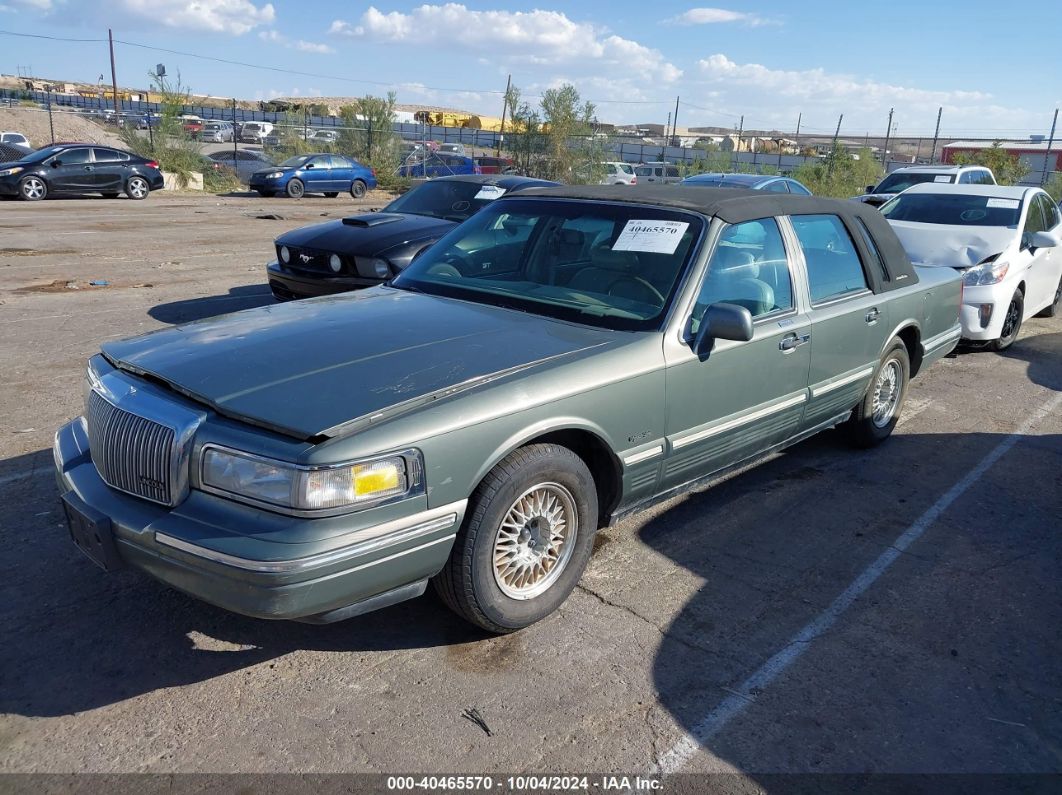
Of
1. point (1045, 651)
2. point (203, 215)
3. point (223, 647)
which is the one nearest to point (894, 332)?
point (1045, 651)

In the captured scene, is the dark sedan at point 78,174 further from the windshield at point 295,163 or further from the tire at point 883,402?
the tire at point 883,402

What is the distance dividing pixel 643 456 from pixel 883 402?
115 inches

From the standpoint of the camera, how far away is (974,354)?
920 centimetres

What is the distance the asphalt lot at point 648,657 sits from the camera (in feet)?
9.67

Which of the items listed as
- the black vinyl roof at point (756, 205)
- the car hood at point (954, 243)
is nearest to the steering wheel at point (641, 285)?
the black vinyl roof at point (756, 205)

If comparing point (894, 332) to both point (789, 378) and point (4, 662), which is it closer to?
point (789, 378)

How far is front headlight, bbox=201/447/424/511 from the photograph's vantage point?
2842 millimetres

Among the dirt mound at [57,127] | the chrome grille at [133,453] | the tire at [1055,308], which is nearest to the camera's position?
the chrome grille at [133,453]

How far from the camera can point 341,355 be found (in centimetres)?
348

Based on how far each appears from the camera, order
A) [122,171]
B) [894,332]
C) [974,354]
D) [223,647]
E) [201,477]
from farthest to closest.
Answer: [122,171] < [974,354] < [894,332] < [223,647] < [201,477]

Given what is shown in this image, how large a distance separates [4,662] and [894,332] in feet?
16.9

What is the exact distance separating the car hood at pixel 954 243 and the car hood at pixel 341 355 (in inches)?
254

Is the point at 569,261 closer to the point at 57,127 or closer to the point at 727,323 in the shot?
the point at 727,323

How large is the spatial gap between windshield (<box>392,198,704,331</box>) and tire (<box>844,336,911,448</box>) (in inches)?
85.1
